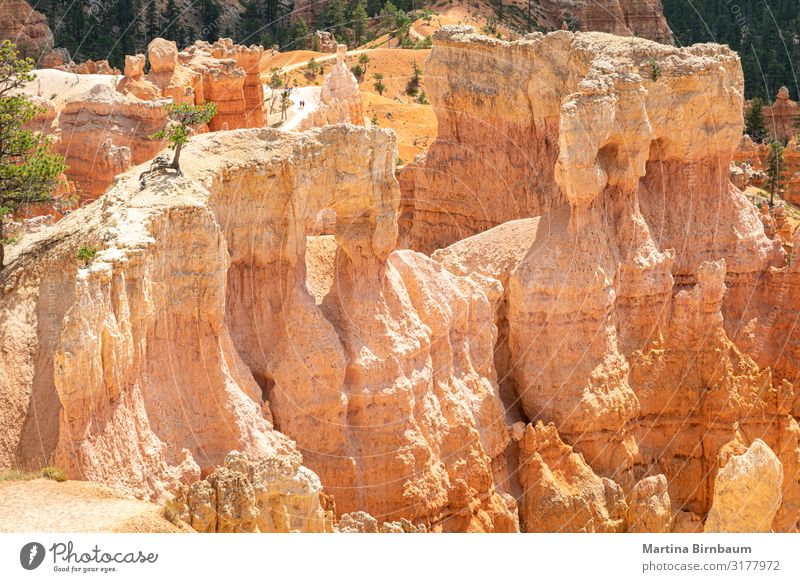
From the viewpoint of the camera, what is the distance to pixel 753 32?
114312 millimetres

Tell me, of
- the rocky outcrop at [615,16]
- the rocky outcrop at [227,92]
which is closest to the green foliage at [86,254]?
the rocky outcrop at [227,92]

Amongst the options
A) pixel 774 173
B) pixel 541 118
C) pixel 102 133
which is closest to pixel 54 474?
pixel 541 118

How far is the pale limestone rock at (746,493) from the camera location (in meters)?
30.2

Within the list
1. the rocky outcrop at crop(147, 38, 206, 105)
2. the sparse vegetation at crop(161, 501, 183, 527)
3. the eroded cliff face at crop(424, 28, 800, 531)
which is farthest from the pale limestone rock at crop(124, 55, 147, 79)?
the sparse vegetation at crop(161, 501, 183, 527)

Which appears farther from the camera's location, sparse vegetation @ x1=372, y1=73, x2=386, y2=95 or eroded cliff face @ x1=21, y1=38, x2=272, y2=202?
sparse vegetation @ x1=372, y1=73, x2=386, y2=95

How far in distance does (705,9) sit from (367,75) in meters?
39.6

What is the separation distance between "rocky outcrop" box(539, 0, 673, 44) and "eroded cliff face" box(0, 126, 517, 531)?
82.0 meters

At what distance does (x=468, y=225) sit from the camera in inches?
1908

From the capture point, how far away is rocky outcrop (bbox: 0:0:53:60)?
323ft

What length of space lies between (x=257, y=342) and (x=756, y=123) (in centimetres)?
6889

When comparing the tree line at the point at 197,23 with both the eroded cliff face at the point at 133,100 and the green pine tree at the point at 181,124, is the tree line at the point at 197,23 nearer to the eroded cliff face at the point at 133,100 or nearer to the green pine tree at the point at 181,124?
the eroded cliff face at the point at 133,100

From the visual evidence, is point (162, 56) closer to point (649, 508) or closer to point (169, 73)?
point (169, 73)

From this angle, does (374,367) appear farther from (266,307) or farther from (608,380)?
(608,380)

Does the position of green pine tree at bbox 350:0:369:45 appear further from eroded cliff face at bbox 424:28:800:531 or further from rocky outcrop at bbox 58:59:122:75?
eroded cliff face at bbox 424:28:800:531
